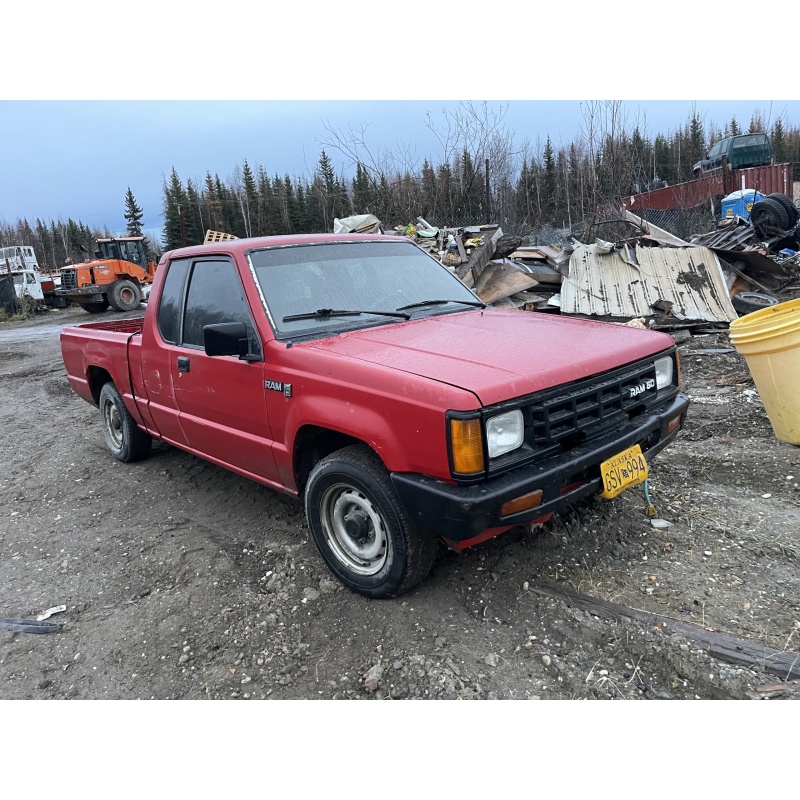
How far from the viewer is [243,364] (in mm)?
3326

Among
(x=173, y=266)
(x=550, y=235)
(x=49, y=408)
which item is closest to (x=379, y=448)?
(x=173, y=266)

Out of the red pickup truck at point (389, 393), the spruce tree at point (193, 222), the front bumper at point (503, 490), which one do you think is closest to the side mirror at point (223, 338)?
the red pickup truck at point (389, 393)

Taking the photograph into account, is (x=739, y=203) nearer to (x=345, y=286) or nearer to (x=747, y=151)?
(x=747, y=151)

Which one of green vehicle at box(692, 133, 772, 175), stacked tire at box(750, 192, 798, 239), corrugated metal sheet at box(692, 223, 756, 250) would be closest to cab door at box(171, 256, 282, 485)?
corrugated metal sheet at box(692, 223, 756, 250)

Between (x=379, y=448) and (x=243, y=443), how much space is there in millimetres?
1225

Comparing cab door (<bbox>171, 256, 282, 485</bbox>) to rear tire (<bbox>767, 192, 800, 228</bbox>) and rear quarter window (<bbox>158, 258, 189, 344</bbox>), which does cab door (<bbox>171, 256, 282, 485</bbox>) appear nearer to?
rear quarter window (<bbox>158, 258, 189, 344</bbox>)

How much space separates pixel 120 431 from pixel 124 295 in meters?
18.0

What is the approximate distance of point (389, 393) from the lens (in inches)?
101

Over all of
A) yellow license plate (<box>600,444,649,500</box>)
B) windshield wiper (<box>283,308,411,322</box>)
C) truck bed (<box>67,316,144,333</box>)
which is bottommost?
yellow license plate (<box>600,444,649,500</box>)

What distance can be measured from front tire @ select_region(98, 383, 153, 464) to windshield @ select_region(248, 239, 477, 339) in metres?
2.39

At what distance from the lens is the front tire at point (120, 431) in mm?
5168

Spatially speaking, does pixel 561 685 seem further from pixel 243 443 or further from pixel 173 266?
pixel 173 266

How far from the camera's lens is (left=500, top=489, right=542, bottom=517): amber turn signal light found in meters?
2.46

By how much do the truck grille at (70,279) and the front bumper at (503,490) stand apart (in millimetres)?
21943
